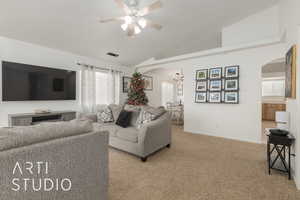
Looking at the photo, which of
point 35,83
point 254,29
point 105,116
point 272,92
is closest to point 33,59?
point 35,83

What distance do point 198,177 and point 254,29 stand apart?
387 cm

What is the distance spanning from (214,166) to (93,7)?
3798 mm

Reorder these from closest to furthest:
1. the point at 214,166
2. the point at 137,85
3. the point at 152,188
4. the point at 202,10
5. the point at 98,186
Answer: the point at 98,186 → the point at 152,188 → the point at 214,166 → the point at 202,10 → the point at 137,85

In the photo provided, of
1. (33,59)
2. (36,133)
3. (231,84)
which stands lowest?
(36,133)

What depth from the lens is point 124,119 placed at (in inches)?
122

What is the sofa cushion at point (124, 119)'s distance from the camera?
3.06 m

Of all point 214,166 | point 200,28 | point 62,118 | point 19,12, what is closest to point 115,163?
point 214,166

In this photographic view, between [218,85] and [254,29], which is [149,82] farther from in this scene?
[254,29]

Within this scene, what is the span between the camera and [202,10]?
315 cm

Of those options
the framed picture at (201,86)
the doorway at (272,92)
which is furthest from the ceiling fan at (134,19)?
the doorway at (272,92)

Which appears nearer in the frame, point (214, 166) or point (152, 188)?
point (152, 188)

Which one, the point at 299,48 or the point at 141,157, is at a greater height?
the point at 299,48

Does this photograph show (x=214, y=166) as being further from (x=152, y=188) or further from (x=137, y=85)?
(x=137, y=85)

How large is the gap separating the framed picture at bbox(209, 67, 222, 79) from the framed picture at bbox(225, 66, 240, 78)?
17 cm
